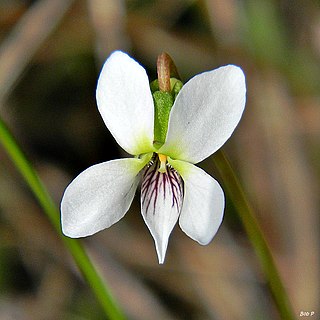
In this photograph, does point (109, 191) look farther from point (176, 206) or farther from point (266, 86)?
point (266, 86)

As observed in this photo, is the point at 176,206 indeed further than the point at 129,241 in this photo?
No

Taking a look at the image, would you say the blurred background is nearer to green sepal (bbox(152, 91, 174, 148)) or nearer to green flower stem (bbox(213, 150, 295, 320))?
green flower stem (bbox(213, 150, 295, 320))

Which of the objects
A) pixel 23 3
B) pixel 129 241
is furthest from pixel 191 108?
pixel 23 3

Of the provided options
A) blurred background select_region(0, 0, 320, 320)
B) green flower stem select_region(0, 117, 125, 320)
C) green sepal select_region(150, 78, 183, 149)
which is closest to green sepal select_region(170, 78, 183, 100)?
green sepal select_region(150, 78, 183, 149)

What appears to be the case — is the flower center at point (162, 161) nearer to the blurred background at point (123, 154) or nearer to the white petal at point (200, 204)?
the white petal at point (200, 204)

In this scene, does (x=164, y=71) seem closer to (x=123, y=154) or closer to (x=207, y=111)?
(x=207, y=111)

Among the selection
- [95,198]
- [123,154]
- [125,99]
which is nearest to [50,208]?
[95,198]

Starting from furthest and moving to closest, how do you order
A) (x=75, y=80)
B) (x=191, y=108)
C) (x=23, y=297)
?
(x=75, y=80), (x=23, y=297), (x=191, y=108)
